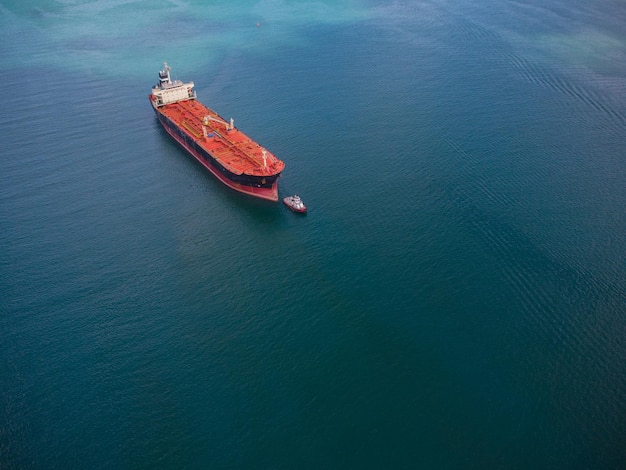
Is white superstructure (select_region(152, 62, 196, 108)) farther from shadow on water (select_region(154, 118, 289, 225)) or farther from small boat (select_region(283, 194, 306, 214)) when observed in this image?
small boat (select_region(283, 194, 306, 214))

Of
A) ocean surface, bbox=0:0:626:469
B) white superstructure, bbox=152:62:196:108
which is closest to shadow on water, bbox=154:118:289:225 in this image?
ocean surface, bbox=0:0:626:469

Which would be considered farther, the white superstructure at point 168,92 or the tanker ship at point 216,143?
the white superstructure at point 168,92

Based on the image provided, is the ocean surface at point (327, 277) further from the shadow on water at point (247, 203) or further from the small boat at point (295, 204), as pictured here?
the small boat at point (295, 204)

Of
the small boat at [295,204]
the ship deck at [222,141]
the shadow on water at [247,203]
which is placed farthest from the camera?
the ship deck at [222,141]

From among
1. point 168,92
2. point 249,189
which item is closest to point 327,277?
point 249,189

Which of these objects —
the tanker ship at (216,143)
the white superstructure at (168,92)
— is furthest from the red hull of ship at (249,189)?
the white superstructure at (168,92)

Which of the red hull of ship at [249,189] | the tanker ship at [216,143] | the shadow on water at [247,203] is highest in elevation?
the tanker ship at [216,143]

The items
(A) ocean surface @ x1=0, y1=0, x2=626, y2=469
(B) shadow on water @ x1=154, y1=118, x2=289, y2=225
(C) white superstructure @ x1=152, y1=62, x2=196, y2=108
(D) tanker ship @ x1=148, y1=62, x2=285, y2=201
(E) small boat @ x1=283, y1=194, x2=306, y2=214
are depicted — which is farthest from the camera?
(C) white superstructure @ x1=152, y1=62, x2=196, y2=108
